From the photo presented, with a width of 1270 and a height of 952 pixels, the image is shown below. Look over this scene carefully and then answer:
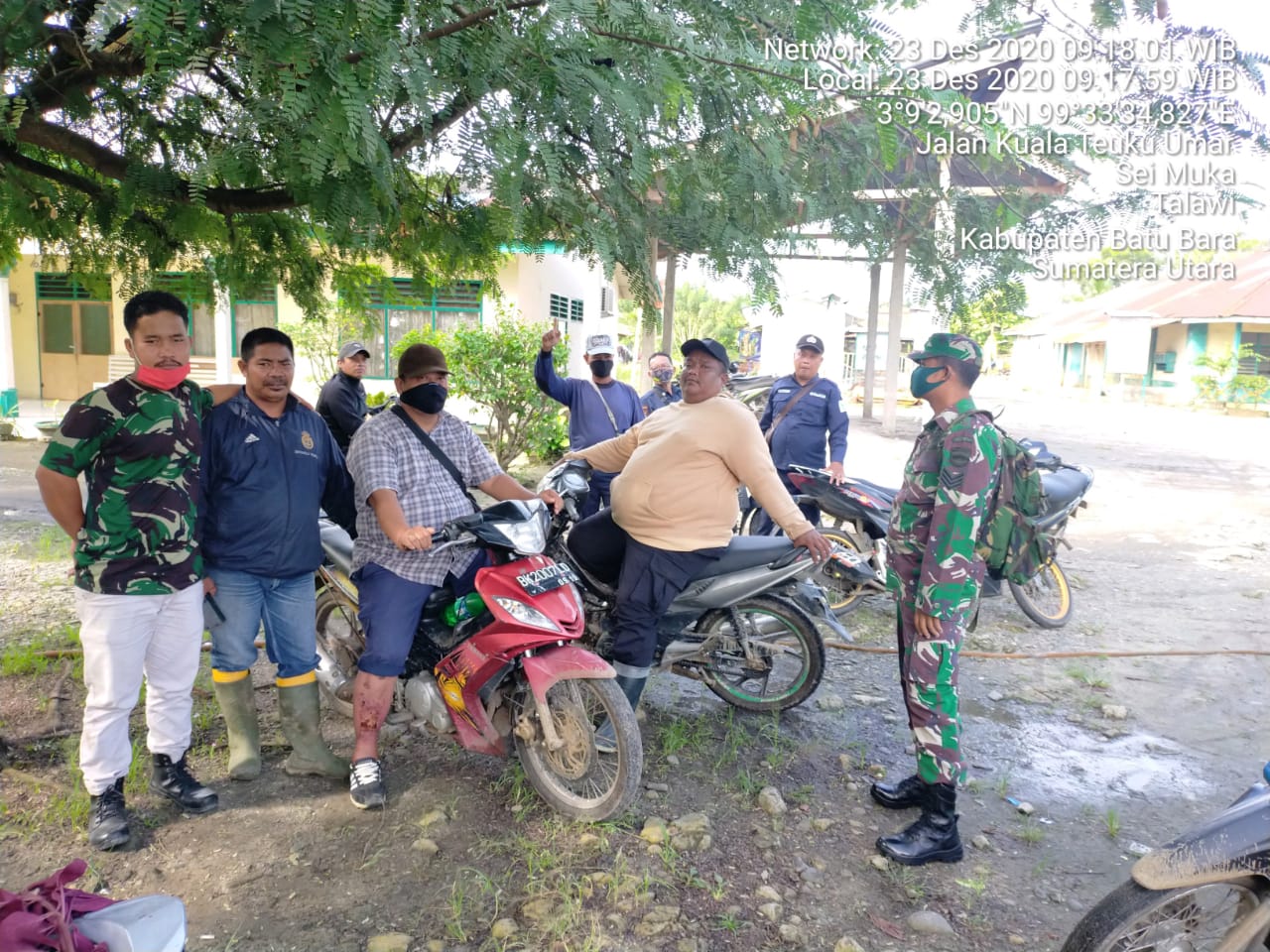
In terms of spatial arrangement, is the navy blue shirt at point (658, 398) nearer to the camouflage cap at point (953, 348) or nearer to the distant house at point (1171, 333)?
the camouflage cap at point (953, 348)

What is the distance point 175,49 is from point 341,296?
310 cm

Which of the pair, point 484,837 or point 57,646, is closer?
point 484,837

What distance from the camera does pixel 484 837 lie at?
3.12 meters

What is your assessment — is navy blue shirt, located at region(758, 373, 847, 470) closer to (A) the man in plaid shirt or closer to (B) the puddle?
(B) the puddle

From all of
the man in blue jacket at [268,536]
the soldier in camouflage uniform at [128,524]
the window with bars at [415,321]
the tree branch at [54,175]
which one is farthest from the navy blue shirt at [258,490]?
the window with bars at [415,321]

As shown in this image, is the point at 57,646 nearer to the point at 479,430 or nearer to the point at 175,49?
the point at 175,49

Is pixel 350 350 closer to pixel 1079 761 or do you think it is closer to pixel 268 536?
pixel 268 536

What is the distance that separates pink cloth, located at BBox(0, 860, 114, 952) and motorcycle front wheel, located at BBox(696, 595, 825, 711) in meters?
2.87

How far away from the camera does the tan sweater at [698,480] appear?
3.52 meters

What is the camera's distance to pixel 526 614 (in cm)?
317

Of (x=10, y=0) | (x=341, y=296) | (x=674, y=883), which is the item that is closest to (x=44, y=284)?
(x=341, y=296)

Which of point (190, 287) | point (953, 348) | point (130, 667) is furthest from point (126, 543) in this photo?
point (953, 348)

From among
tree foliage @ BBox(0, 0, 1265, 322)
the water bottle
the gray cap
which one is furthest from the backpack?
the gray cap

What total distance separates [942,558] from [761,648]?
1.29m
